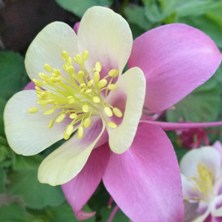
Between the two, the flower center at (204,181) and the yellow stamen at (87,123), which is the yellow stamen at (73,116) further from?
the flower center at (204,181)

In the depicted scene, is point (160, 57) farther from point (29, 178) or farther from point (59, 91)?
point (29, 178)

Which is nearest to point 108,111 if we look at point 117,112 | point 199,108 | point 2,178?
point 117,112

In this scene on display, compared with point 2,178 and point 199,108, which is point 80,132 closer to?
point 2,178

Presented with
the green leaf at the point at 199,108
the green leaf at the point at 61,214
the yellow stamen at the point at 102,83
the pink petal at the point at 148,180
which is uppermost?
the yellow stamen at the point at 102,83

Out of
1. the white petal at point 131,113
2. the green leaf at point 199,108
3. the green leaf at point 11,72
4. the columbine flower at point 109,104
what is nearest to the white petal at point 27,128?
the columbine flower at point 109,104

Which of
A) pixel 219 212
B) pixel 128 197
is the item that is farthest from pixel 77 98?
pixel 219 212

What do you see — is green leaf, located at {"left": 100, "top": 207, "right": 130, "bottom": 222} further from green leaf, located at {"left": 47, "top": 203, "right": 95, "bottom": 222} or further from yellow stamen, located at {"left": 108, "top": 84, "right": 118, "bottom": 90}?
yellow stamen, located at {"left": 108, "top": 84, "right": 118, "bottom": 90}
